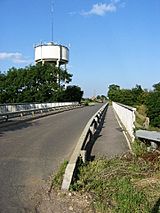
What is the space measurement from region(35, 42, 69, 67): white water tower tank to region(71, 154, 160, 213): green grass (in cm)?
6351

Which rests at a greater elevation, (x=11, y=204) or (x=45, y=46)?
(x=45, y=46)

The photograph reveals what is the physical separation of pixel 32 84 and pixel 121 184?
62813 millimetres

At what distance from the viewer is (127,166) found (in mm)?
8312

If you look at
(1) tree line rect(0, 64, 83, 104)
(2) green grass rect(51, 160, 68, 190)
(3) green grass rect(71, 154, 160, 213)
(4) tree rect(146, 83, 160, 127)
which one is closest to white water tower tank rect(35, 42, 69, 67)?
(1) tree line rect(0, 64, 83, 104)

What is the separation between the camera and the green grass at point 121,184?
5.86m

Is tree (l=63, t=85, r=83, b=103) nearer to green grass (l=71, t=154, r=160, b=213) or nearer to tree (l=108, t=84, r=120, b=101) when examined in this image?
tree (l=108, t=84, r=120, b=101)

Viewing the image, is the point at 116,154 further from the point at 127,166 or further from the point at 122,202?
the point at 122,202

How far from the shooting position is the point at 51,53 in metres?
71.1

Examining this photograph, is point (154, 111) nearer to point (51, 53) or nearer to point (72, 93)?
point (51, 53)

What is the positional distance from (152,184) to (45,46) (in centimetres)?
6607

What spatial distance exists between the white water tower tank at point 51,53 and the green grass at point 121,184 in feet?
208

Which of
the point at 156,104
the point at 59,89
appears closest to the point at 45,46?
the point at 59,89

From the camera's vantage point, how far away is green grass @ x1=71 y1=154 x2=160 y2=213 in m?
5.86

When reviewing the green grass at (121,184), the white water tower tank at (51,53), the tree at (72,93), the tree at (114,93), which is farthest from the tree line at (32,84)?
the green grass at (121,184)
